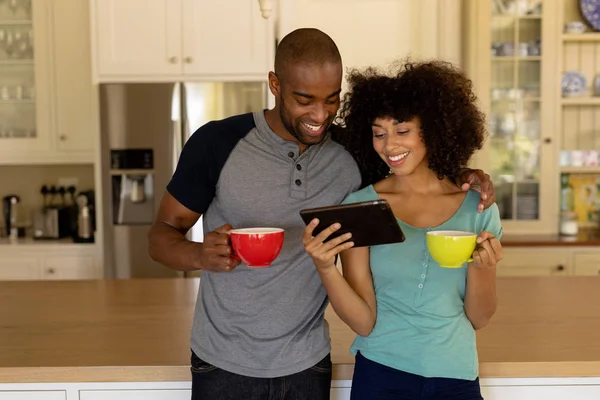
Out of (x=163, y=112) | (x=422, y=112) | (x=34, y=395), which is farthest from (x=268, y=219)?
(x=163, y=112)

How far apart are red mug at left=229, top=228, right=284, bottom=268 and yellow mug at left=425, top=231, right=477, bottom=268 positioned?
0.27 metres

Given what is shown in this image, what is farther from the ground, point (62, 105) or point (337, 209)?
point (62, 105)

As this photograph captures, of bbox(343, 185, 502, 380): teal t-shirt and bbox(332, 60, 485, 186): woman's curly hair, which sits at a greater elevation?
bbox(332, 60, 485, 186): woman's curly hair

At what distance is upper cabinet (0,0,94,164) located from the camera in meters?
3.85

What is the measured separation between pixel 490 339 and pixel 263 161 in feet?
2.32

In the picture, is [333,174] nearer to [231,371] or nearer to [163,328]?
[231,371]

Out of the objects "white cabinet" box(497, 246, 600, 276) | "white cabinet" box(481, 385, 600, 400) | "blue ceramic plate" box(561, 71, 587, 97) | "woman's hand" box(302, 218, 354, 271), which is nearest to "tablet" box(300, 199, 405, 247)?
"woman's hand" box(302, 218, 354, 271)

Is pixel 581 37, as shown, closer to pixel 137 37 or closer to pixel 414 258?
pixel 137 37

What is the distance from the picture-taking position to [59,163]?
3.94 meters

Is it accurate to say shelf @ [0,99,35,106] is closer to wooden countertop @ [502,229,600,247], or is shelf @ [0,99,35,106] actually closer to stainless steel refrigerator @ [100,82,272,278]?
stainless steel refrigerator @ [100,82,272,278]

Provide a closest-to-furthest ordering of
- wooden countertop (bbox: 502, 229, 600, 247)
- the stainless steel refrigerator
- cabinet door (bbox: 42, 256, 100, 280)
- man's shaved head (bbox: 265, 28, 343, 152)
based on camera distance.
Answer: man's shaved head (bbox: 265, 28, 343, 152), the stainless steel refrigerator, wooden countertop (bbox: 502, 229, 600, 247), cabinet door (bbox: 42, 256, 100, 280)

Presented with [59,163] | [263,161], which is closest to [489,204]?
[263,161]

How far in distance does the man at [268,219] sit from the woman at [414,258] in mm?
74

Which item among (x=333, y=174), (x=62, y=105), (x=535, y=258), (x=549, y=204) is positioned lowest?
(x=535, y=258)
